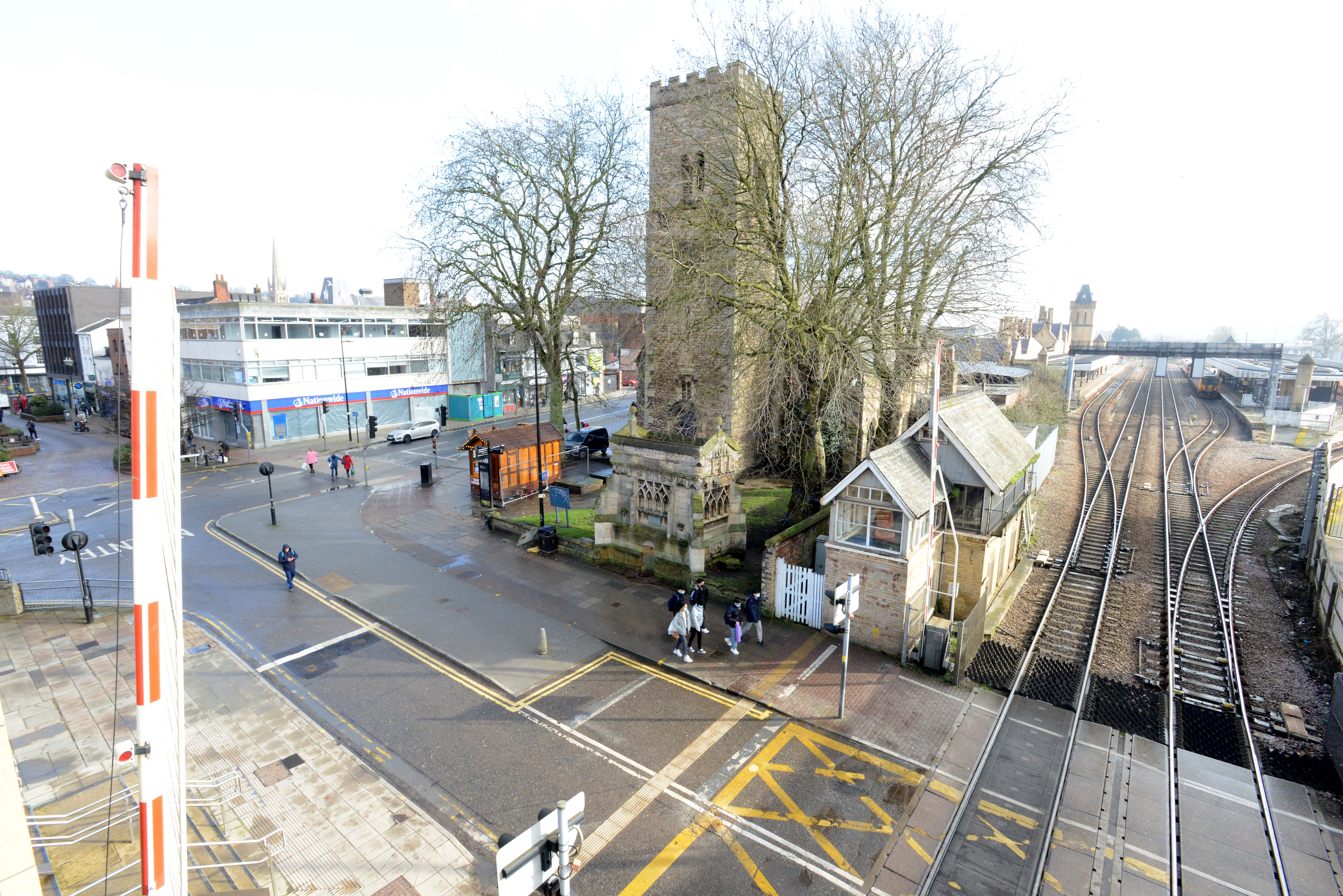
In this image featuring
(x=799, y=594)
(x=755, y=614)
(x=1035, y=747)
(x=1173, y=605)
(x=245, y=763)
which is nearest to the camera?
(x=245, y=763)

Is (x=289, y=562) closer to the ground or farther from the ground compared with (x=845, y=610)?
closer to the ground

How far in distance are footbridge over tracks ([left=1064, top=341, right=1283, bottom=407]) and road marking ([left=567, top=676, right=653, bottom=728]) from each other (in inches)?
1784

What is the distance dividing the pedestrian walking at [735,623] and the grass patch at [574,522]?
20.0ft

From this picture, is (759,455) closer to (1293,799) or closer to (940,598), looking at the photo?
(940,598)

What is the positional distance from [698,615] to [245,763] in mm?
7650

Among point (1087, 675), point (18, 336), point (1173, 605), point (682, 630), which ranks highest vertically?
point (18, 336)

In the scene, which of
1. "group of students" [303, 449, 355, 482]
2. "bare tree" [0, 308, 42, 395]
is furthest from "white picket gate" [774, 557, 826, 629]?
"bare tree" [0, 308, 42, 395]

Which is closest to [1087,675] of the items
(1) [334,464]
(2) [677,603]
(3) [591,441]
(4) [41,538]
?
(2) [677,603]

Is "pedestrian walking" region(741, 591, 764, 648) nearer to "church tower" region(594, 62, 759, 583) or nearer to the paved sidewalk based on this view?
"church tower" region(594, 62, 759, 583)

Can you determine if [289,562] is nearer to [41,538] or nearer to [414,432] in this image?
[41,538]

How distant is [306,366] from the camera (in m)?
37.4

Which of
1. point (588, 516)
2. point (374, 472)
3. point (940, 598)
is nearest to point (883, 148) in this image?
point (940, 598)

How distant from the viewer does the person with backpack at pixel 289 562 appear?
16.2 metres

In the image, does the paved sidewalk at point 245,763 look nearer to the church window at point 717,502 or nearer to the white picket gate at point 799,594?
the white picket gate at point 799,594
